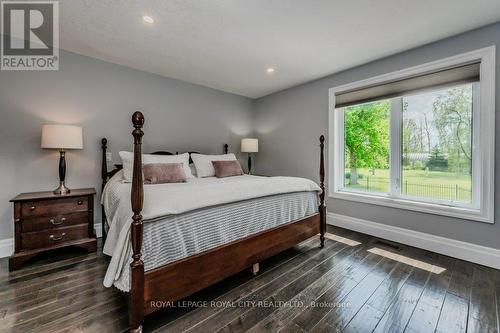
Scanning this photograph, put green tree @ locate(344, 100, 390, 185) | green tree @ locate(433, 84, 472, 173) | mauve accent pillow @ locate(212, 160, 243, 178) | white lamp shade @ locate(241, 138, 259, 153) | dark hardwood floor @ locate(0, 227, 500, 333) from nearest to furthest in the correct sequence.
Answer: dark hardwood floor @ locate(0, 227, 500, 333) < green tree @ locate(433, 84, 472, 173) < green tree @ locate(344, 100, 390, 185) < mauve accent pillow @ locate(212, 160, 243, 178) < white lamp shade @ locate(241, 138, 259, 153)

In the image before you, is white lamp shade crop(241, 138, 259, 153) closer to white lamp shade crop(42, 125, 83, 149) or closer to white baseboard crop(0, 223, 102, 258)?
white lamp shade crop(42, 125, 83, 149)

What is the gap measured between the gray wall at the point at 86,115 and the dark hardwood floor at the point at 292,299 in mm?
1011

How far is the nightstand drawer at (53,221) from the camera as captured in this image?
2.29 metres

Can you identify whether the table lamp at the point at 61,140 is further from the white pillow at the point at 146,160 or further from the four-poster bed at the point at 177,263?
the four-poster bed at the point at 177,263

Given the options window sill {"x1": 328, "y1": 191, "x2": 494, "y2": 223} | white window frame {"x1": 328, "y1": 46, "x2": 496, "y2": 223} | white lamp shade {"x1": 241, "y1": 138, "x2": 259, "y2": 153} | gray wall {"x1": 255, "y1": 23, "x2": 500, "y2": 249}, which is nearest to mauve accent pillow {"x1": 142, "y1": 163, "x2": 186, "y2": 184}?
white lamp shade {"x1": 241, "y1": 138, "x2": 259, "y2": 153}

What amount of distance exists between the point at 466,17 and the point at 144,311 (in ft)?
12.2

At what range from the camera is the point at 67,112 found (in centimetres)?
288

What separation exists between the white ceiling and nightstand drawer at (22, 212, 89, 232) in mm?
2034

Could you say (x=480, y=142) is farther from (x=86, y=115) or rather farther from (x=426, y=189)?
(x=86, y=115)

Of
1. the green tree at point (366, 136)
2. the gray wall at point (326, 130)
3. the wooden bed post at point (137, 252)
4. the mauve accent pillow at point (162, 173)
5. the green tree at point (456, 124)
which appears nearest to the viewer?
the wooden bed post at point (137, 252)

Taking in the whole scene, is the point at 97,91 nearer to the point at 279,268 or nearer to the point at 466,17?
the point at 279,268

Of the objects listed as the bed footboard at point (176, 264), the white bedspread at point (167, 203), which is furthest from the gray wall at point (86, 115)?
the bed footboard at point (176, 264)

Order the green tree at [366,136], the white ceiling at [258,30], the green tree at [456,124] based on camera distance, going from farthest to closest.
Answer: the green tree at [366,136] → the green tree at [456,124] → the white ceiling at [258,30]

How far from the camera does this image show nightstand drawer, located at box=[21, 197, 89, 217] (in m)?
2.29
